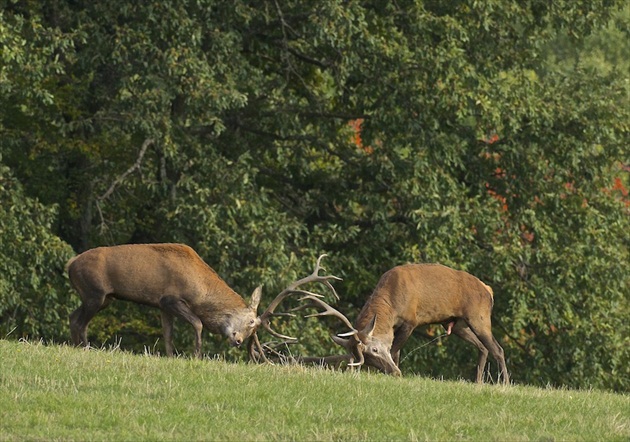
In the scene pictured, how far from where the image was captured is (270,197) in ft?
78.3

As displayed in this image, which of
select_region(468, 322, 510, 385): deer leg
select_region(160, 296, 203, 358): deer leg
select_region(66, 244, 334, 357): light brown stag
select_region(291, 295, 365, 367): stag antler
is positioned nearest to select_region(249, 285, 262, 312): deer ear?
select_region(66, 244, 334, 357): light brown stag

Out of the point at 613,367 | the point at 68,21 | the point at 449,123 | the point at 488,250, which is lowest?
the point at 613,367

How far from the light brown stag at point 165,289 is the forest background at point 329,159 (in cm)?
265

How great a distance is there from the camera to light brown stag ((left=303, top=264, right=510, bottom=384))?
17.4 metres

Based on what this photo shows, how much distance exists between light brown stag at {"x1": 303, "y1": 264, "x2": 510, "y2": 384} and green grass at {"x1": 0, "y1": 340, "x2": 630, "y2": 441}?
10.9ft

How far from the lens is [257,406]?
11734 millimetres

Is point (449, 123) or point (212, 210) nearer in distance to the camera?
point (212, 210)

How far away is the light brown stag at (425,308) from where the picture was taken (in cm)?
1744

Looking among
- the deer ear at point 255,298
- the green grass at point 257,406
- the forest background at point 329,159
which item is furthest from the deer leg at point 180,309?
the green grass at point 257,406

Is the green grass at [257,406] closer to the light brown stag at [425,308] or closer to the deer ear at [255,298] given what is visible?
the light brown stag at [425,308]

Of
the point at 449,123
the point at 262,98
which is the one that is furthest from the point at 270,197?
the point at 449,123

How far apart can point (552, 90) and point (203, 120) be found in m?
6.36

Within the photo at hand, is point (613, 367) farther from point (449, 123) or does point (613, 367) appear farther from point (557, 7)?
point (557, 7)

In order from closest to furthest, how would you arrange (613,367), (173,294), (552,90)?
(173,294), (613,367), (552,90)
